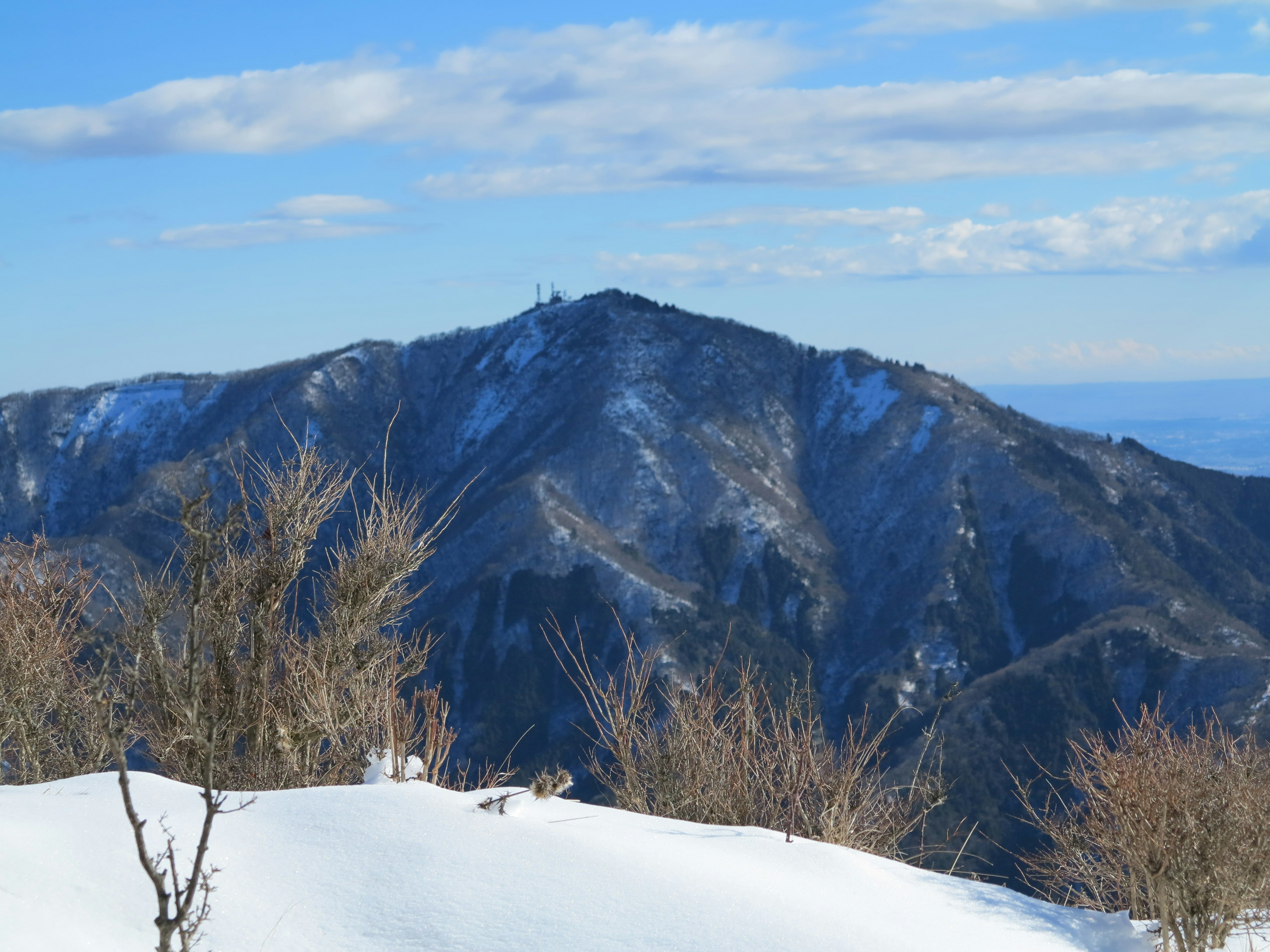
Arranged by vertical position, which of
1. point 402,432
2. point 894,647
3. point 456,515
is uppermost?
point 402,432

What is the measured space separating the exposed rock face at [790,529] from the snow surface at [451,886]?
64434 millimetres

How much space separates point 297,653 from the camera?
566 inches

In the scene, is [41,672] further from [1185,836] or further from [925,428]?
[925,428]

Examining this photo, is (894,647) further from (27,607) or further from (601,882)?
(601,882)

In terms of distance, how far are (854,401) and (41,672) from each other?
10593 cm

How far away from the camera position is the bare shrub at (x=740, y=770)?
13.5 meters

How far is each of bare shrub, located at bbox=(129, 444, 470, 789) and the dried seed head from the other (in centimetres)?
417

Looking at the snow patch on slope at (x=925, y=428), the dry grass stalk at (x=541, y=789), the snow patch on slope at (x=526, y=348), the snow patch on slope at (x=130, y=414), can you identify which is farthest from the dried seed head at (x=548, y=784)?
the snow patch on slope at (x=130, y=414)

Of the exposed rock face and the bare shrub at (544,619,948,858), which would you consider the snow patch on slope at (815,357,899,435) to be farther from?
the bare shrub at (544,619,948,858)

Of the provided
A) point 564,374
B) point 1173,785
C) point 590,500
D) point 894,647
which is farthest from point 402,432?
point 1173,785

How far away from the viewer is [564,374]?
123m

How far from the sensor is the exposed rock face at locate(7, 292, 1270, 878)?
80812 millimetres

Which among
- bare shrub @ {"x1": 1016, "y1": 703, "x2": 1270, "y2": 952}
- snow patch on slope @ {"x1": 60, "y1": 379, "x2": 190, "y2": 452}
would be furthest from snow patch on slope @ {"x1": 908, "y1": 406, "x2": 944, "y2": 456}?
bare shrub @ {"x1": 1016, "y1": 703, "x2": 1270, "y2": 952}

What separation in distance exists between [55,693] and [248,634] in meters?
4.16
